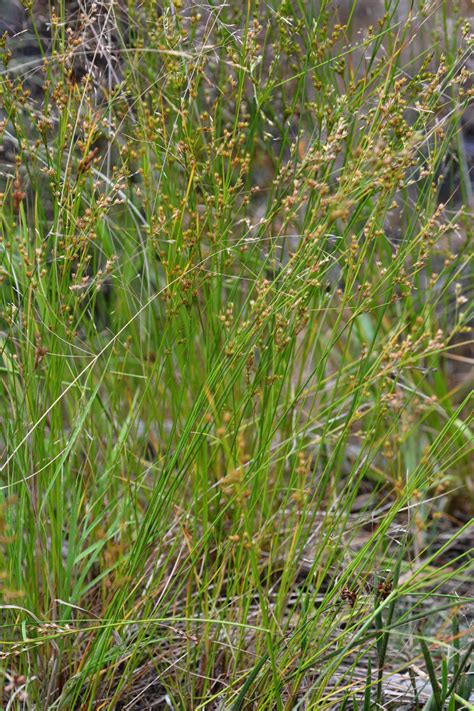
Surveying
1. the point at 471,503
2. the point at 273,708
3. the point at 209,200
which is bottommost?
the point at 471,503

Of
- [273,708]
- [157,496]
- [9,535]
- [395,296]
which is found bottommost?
[273,708]

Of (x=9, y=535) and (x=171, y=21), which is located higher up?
(x=171, y=21)

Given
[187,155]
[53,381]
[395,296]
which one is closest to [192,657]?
[53,381]

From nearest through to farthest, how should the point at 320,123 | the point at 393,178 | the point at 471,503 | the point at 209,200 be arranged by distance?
the point at 393,178 → the point at 209,200 → the point at 320,123 → the point at 471,503

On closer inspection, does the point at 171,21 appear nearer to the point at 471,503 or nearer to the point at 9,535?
the point at 9,535

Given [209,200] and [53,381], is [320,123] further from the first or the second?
[53,381]

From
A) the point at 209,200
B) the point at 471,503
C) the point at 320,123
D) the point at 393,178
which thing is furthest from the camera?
the point at 471,503

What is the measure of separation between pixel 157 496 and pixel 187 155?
57 centimetres

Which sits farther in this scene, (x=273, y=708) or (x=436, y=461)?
(x=273, y=708)

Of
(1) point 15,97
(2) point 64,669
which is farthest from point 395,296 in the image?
(2) point 64,669

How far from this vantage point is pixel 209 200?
1390mm

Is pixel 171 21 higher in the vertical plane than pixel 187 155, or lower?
higher

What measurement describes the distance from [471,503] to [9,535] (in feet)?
4.87

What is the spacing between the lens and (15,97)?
137cm
